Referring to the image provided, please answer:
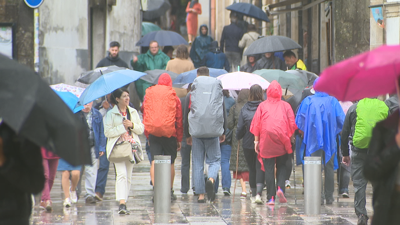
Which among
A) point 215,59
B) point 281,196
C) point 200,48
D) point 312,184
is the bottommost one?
point 281,196

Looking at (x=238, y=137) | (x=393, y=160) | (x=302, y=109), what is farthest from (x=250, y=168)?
(x=393, y=160)

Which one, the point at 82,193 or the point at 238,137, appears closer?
the point at 238,137

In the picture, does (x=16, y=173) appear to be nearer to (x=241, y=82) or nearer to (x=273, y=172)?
(x=273, y=172)

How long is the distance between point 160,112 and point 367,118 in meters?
2.96

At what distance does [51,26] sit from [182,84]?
15.0ft

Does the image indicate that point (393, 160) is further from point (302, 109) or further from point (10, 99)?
point (302, 109)

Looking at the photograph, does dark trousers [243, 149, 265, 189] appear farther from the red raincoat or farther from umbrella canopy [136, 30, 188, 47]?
umbrella canopy [136, 30, 188, 47]

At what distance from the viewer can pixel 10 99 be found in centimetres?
357

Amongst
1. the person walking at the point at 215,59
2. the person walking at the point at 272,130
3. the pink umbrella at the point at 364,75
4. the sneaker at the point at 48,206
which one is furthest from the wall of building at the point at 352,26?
the pink umbrella at the point at 364,75

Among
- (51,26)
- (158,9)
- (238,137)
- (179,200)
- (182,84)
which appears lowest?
(179,200)

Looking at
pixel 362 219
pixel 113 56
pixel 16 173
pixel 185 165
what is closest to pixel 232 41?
pixel 113 56

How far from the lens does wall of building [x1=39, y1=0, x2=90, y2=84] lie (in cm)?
1606

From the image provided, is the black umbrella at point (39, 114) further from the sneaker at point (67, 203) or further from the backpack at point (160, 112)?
the sneaker at point (67, 203)

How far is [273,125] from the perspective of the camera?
393 inches
